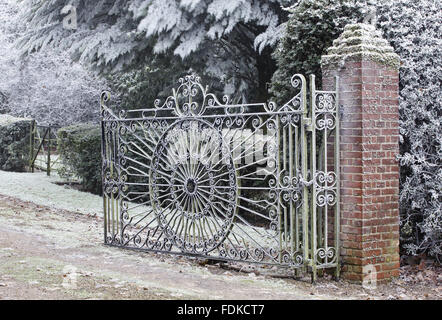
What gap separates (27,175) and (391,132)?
11.2m

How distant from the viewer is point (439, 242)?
7199 mm

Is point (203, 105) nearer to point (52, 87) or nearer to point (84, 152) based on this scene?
point (84, 152)

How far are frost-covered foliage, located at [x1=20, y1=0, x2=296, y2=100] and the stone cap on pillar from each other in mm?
4306

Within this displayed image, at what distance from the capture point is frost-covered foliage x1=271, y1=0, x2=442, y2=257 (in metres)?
6.98

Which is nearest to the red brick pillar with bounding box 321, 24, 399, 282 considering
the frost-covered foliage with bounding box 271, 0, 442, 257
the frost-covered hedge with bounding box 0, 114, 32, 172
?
the frost-covered foliage with bounding box 271, 0, 442, 257

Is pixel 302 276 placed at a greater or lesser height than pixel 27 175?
lesser

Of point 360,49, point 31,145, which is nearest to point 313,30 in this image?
point 360,49

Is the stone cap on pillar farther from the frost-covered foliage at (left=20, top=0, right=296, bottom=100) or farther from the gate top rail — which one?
the frost-covered foliage at (left=20, top=0, right=296, bottom=100)

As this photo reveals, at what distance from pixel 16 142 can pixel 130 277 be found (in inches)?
457

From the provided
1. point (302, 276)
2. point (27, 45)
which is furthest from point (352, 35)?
point (27, 45)

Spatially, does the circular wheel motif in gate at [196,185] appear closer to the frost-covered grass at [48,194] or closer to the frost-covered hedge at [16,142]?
the frost-covered grass at [48,194]

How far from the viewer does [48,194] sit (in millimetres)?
13023

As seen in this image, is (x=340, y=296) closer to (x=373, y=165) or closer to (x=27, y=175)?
(x=373, y=165)

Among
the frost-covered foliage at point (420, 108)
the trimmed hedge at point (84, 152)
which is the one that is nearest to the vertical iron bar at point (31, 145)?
the trimmed hedge at point (84, 152)
